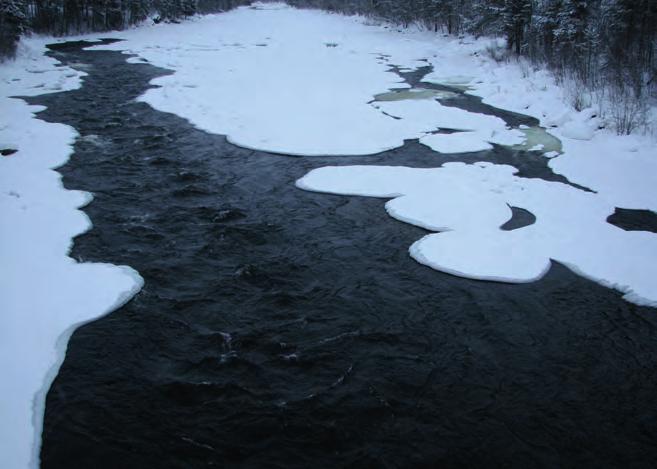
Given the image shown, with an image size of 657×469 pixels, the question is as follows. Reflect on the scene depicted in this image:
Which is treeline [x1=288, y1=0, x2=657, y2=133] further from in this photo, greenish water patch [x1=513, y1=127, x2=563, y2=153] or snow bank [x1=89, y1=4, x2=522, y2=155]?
snow bank [x1=89, y1=4, x2=522, y2=155]

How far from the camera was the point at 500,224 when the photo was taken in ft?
19.0

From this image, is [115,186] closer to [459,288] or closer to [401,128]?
[459,288]

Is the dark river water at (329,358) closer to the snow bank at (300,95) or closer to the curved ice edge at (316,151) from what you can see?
the curved ice edge at (316,151)

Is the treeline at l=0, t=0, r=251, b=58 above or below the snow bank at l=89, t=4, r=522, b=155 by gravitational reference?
above

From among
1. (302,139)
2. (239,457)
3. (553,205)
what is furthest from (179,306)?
A: (302,139)

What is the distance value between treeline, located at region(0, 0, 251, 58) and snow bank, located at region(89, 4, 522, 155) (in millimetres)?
1756

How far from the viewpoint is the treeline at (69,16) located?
14.4 metres

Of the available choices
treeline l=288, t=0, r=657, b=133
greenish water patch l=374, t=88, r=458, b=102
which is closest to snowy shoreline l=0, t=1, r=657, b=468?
greenish water patch l=374, t=88, r=458, b=102

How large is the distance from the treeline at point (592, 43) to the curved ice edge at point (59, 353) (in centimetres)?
739

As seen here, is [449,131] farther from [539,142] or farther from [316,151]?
[316,151]

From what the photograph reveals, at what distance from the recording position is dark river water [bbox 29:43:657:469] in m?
3.02

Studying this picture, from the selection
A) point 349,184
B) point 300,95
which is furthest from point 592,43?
point 349,184

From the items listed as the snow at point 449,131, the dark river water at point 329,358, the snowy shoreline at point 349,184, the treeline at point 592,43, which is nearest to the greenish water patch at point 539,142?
the snow at point 449,131

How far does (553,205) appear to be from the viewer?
6266 millimetres
